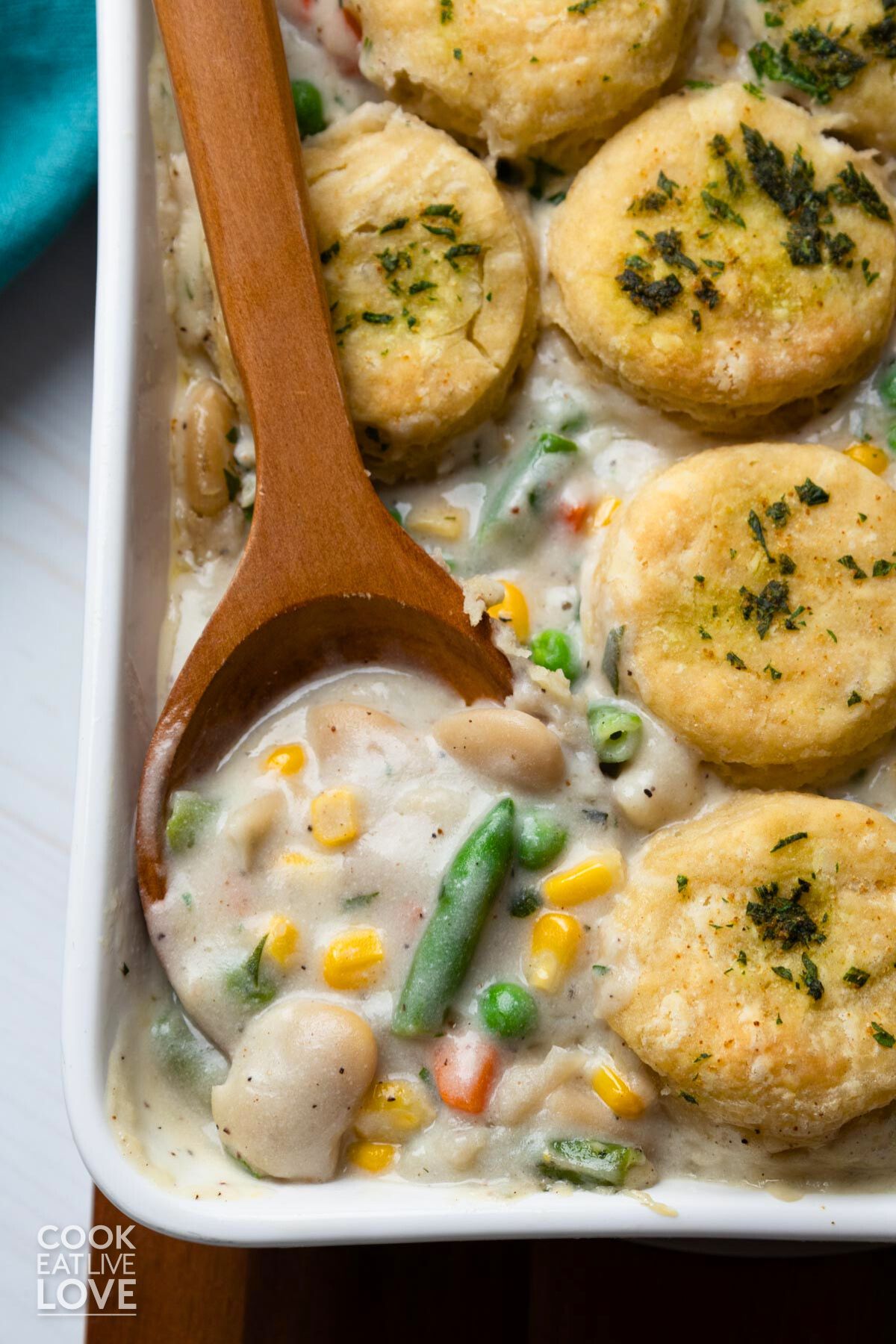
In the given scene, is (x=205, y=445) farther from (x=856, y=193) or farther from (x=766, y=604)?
(x=856, y=193)

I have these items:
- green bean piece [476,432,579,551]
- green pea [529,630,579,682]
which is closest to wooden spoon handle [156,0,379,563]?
green bean piece [476,432,579,551]

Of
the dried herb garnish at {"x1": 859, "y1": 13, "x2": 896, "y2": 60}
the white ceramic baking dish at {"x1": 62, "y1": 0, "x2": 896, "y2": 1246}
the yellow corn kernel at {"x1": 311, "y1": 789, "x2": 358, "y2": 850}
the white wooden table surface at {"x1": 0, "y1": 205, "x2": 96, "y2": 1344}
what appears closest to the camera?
the white ceramic baking dish at {"x1": 62, "y1": 0, "x2": 896, "y2": 1246}

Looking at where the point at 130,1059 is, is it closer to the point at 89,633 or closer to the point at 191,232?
the point at 89,633

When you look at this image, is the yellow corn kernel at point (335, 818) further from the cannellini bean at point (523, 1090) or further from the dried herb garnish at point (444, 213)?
the dried herb garnish at point (444, 213)

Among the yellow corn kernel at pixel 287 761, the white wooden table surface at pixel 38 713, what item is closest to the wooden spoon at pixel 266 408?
the yellow corn kernel at pixel 287 761

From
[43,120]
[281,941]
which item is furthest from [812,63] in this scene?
[281,941]

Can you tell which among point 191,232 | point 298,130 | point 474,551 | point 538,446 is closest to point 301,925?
point 474,551

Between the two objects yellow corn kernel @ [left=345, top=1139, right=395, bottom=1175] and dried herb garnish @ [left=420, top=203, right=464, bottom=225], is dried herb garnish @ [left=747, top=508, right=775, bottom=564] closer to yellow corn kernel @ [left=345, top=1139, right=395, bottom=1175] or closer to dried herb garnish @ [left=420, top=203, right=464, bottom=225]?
dried herb garnish @ [left=420, top=203, right=464, bottom=225]
